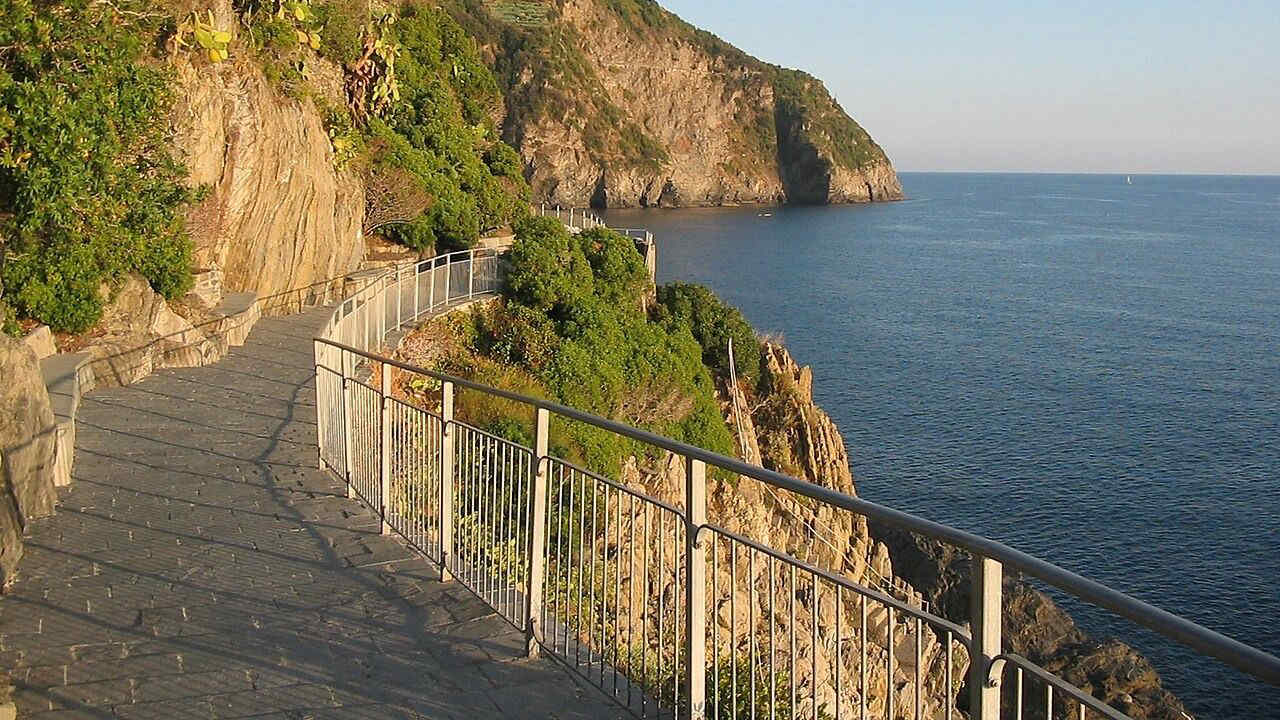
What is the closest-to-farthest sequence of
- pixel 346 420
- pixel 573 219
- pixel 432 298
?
pixel 346 420 → pixel 432 298 → pixel 573 219

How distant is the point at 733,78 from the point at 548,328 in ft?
469

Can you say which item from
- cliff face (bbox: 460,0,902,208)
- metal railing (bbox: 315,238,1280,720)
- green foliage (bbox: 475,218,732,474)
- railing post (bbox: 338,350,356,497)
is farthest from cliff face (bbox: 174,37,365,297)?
cliff face (bbox: 460,0,902,208)

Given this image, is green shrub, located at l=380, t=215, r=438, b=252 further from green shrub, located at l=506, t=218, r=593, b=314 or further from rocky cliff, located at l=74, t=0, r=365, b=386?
green shrub, located at l=506, t=218, r=593, b=314

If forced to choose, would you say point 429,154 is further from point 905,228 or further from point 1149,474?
point 905,228

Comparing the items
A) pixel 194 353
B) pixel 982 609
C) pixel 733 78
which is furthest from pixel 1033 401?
pixel 733 78

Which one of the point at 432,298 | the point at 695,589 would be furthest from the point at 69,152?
the point at 695,589

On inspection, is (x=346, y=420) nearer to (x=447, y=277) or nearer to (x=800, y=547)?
(x=447, y=277)

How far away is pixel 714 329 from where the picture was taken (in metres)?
33.8

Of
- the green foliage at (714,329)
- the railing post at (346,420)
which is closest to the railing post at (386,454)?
the railing post at (346,420)

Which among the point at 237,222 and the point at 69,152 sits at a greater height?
the point at 69,152

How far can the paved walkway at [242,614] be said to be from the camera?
17.3 ft

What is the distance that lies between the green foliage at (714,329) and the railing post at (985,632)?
2996 centimetres

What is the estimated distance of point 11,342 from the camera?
8109 mm

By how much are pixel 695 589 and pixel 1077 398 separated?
41495mm
